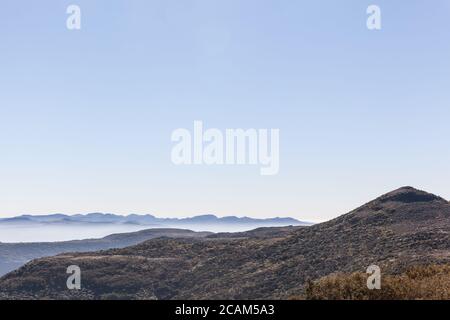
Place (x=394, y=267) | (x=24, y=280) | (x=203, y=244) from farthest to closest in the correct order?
(x=203, y=244), (x=24, y=280), (x=394, y=267)

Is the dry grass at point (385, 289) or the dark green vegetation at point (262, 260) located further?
the dark green vegetation at point (262, 260)

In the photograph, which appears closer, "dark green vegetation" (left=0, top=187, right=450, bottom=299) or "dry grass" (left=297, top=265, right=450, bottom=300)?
"dry grass" (left=297, top=265, right=450, bottom=300)

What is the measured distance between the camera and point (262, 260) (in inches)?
2630

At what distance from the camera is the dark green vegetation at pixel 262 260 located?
52719mm

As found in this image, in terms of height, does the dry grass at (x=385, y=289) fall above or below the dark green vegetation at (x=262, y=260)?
above

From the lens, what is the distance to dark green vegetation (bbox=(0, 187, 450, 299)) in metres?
52.7

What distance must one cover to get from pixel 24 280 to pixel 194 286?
79.6 ft

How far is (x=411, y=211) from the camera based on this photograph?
249 feet

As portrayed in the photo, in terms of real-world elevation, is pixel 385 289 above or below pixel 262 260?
above

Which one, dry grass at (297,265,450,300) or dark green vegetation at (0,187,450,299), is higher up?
dry grass at (297,265,450,300)

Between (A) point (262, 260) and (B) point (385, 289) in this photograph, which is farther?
(A) point (262, 260)

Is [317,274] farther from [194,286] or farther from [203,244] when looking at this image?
[203,244]
